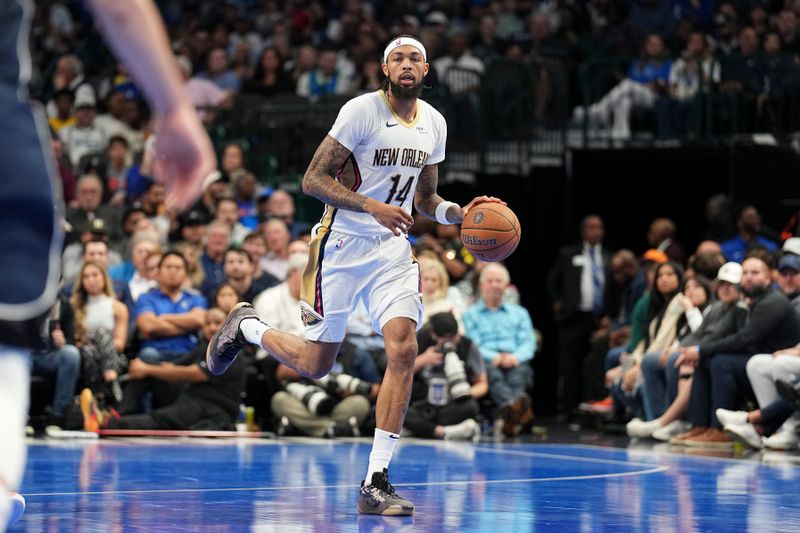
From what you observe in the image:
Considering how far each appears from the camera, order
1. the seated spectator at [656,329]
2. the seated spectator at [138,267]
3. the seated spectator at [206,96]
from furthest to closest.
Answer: the seated spectator at [206,96] → the seated spectator at [138,267] → the seated spectator at [656,329]

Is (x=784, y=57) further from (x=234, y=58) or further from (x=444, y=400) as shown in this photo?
(x=234, y=58)

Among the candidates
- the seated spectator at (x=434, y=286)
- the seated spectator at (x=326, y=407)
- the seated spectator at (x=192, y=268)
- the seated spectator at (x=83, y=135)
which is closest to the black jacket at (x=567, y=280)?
the seated spectator at (x=434, y=286)

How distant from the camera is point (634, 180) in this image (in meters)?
17.2

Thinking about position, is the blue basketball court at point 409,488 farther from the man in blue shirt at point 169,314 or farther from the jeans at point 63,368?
the man in blue shirt at point 169,314

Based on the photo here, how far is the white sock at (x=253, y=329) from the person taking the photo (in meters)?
8.25

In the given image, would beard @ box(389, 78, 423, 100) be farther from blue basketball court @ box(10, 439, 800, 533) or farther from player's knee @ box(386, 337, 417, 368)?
blue basketball court @ box(10, 439, 800, 533)

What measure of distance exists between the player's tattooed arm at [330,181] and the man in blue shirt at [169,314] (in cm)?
593

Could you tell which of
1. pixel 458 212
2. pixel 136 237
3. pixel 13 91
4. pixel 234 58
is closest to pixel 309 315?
pixel 458 212

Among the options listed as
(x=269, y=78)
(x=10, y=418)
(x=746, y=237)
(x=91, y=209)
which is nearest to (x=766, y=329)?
(x=746, y=237)

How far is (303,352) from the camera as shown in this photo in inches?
304

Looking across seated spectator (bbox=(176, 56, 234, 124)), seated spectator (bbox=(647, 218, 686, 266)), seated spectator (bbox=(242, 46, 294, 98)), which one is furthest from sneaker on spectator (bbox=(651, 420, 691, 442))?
seated spectator (bbox=(242, 46, 294, 98))

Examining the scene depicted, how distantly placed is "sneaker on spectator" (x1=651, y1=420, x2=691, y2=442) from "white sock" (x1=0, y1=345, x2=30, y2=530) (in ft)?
33.5

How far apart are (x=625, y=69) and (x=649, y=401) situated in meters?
5.35

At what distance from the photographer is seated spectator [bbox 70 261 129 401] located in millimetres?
12680
